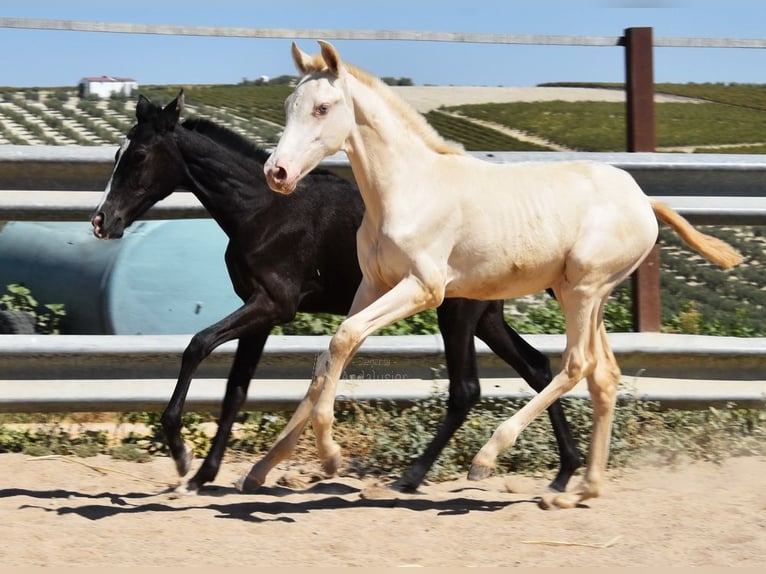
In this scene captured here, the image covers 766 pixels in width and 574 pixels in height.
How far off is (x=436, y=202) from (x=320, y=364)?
0.89 m

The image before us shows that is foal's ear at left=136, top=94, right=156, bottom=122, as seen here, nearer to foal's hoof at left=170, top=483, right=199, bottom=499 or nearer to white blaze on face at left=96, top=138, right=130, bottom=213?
white blaze on face at left=96, top=138, right=130, bottom=213

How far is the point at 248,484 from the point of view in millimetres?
5492

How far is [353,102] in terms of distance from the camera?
5160mm

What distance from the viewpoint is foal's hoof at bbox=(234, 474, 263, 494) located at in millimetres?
5477

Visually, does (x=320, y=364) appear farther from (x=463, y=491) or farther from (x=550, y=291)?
(x=550, y=291)

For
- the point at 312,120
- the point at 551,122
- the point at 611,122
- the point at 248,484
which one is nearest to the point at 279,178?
the point at 312,120

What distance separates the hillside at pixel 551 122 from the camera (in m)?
7.26

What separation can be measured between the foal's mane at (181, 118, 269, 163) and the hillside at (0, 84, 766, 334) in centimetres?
78

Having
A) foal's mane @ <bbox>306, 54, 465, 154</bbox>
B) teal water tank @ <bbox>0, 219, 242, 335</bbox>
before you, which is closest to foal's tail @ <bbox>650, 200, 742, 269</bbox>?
foal's mane @ <bbox>306, 54, 465, 154</bbox>

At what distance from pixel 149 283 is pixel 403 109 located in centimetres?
245

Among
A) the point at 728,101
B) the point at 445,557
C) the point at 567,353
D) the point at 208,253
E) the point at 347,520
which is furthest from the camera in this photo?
the point at 728,101

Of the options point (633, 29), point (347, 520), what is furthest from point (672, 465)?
point (633, 29)

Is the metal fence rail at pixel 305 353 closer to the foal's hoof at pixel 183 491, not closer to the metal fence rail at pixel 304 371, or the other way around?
the metal fence rail at pixel 304 371

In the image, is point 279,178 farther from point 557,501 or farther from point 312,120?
point 557,501
